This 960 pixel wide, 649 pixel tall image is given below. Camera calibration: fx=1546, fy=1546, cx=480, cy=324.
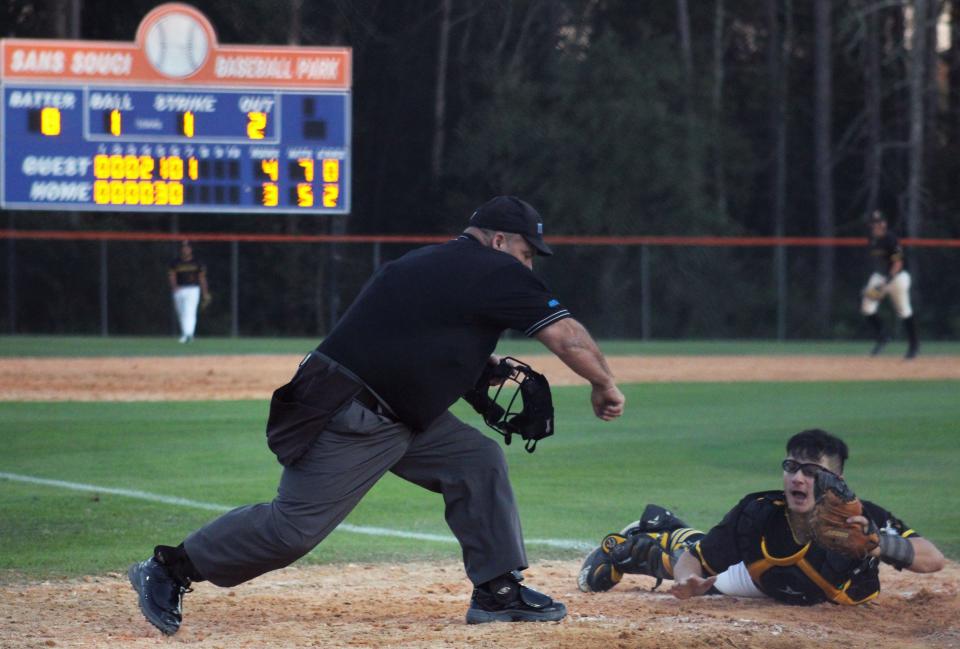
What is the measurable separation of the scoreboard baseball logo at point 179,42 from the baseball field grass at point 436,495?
7.70 m

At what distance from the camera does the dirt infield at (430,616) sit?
18.8 feet

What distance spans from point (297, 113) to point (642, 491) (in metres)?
13.7

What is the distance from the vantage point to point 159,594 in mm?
5938

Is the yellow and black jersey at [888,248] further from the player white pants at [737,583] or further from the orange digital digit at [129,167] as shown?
the player white pants at [737,583]

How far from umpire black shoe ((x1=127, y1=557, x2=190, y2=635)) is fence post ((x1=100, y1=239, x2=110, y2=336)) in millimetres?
Answer: 25454

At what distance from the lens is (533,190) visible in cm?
3631

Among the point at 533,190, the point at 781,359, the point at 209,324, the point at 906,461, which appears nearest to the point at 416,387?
the point at 906,461

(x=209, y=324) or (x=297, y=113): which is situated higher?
(x=297, y=113)

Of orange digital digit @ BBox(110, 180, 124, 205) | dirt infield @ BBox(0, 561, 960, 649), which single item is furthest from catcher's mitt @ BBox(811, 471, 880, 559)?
orange digital digit @ BBox(110, 180, 124, 205)

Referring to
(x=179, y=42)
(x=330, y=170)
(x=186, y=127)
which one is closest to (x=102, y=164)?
(x=186, y=127)

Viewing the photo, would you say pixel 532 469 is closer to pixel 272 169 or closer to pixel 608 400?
pixel 608 400

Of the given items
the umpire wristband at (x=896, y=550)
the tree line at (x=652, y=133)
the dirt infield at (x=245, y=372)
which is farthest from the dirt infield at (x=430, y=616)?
the tree line at (x=652, y=133)

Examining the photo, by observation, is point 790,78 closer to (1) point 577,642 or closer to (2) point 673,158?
(2) point 673,158

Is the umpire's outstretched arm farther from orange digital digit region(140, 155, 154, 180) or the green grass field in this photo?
orange digital digit region(140, 155, 154, 180)
